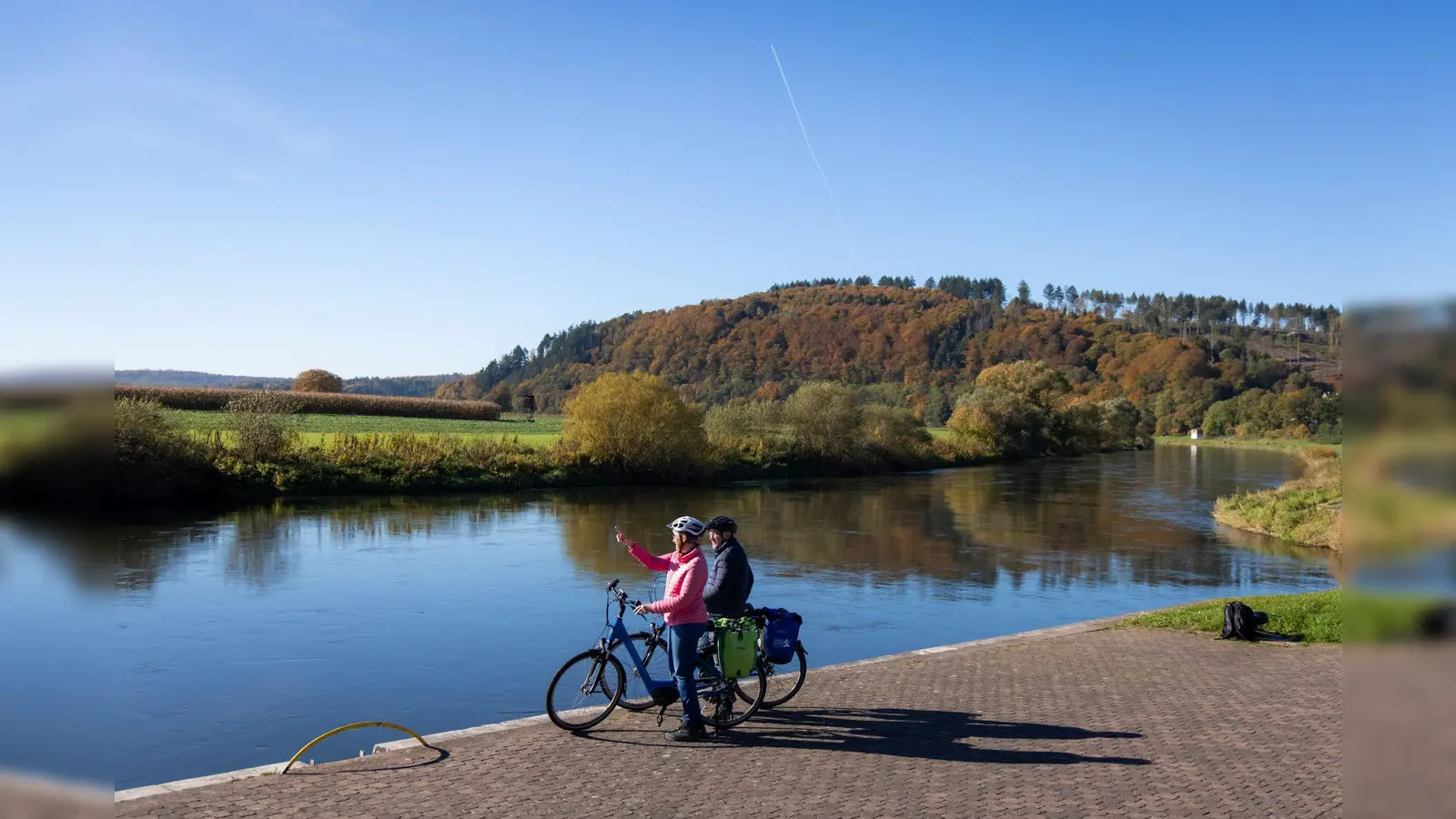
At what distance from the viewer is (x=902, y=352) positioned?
477ft

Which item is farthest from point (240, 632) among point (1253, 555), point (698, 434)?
point (698, 434)

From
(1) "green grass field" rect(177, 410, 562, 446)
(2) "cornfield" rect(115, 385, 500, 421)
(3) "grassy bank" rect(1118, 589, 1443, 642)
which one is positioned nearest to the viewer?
(3) "grassy bank" rect(1118, 589, 1443, 642)

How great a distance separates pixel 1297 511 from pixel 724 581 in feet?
96.3

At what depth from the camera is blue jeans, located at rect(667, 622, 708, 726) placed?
27.0ft

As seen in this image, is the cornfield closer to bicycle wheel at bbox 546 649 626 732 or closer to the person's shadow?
bicycle wheel at bbox 546 649 626 732

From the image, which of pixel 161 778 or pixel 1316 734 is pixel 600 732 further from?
pixel 1316 734

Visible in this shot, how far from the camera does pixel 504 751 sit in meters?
7.83

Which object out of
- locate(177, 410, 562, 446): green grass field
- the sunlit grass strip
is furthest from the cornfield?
locate(177, 410, 562, 446): green grass field

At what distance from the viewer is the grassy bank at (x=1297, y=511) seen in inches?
1195

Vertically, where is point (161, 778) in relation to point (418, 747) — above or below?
below

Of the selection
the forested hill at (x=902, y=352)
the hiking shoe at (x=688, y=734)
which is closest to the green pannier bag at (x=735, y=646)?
the hiking shoe at (x=688, y=734)

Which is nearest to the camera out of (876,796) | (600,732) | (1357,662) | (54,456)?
(1357,662)

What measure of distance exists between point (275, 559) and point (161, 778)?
15.4 metres

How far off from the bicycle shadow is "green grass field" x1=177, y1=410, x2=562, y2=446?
136ft
